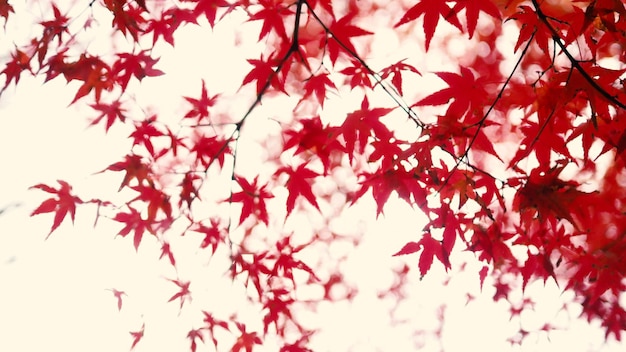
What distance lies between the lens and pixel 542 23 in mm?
1465

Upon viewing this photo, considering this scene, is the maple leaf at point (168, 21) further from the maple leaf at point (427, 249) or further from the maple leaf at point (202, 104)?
the maple leaf at point (427, 249)

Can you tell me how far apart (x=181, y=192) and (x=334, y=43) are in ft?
3.38

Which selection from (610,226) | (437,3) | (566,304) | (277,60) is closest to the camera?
(437,3)

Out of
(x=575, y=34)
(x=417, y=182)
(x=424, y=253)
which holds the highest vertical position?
(x=575, y=34)

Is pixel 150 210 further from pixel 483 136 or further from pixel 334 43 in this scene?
pixel 483 136

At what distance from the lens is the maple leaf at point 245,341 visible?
113 inches

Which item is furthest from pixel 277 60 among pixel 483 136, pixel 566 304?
pixel 566 304

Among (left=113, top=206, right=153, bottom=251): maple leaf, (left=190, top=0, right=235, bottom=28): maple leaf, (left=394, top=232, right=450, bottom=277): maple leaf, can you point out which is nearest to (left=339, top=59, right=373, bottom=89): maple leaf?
(left=190, top=0, right=235, bottom=28): maple leaf

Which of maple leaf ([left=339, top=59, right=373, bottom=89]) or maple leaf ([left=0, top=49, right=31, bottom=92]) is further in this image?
maple leaf ([left=0, top=49, right=31, bottom=92])

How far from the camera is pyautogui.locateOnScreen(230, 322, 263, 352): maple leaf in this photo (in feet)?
9.40

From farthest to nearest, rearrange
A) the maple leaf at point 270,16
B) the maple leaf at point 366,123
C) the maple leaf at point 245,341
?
1. the maple leaf at point 245,341
2. the maple leaf at point 270,16
3. the maple leaf at point 366,123

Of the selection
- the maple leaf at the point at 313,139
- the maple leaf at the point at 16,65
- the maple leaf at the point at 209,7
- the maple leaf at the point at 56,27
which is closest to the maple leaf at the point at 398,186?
the maple leaf at the point at 313,139

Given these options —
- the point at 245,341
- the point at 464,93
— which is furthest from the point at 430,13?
the point at 245,341

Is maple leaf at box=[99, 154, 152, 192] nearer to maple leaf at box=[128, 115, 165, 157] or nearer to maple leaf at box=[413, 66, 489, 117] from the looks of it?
maple leaf at box=[128, 115, 165, 157]
